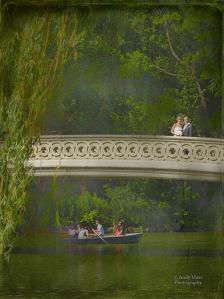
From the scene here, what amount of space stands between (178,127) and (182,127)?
2 cm

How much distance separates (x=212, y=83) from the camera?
3600 millimetres

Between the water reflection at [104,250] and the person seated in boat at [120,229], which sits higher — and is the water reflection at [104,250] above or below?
below

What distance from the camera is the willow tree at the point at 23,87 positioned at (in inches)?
143

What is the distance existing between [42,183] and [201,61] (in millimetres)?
1098

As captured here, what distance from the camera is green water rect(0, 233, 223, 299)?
140 inches

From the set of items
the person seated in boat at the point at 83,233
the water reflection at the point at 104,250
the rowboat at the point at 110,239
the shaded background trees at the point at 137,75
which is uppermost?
the shaded background trees at the point at 137,75

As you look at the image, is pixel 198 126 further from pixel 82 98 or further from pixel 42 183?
pixel 42 183

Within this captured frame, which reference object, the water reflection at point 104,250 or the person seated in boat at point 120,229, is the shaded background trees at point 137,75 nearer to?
the person seated in boat at point 120,229

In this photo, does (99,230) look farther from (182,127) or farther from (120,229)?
(182,127)

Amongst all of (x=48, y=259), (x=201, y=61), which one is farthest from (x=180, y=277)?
(x=201, y=61)

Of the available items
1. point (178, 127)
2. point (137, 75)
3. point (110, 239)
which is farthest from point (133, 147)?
point (110, 239)

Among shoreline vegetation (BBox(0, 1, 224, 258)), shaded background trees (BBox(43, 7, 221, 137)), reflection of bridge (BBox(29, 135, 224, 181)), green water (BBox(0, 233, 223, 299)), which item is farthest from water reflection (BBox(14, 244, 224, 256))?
shaded background trees (BBox(43, 7, 221, 137))

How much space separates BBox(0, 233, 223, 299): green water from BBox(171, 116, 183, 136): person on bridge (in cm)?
55

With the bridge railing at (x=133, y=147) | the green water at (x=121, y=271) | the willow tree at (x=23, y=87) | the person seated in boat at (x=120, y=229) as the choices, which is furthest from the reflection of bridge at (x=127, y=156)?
the green water at (x=121, y=271)
